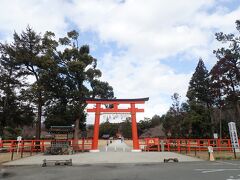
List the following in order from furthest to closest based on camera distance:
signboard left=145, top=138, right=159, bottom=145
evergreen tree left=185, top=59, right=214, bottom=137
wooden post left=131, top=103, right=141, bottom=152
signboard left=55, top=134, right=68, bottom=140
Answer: evergreen tree left=185, top=59, right=214, bottom=137, signboard left=145, top=138, right=159, bottom=145, wooden post left=131, top=103, right=141, bottom=152, signboard left=55, top=134, right=68, bottom=140

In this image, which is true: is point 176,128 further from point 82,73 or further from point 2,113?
→ point 2,113

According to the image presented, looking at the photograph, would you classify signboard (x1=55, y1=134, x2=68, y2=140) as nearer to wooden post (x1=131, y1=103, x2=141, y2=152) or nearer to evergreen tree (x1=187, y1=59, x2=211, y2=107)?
wooden post (x1=131, y1=103, x2=141, y2=152)

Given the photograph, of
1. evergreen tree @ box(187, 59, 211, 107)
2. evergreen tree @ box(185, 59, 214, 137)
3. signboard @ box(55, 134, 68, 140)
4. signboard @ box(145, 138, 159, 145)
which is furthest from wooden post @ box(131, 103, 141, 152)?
evergreen tree @ box(187, 59, 211, 107)

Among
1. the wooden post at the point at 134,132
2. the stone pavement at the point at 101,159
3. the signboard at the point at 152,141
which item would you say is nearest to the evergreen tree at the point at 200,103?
the signboard at the point at 152,141

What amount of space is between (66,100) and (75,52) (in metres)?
5.47

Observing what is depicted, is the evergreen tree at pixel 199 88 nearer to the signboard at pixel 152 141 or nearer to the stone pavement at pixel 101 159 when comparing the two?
the signboard at pixel 152 141

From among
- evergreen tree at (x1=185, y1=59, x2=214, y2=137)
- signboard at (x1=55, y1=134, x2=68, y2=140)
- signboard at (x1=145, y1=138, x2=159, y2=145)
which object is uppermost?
evergreen tree at (x1=185, y1=59, x2=214, y2=137)

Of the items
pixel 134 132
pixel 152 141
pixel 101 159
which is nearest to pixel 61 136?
pixel 101 159

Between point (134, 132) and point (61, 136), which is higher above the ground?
point (134, 132)

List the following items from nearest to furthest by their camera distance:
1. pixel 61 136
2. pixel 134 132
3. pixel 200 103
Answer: pixel 61 136 → pixel 134 132 → pixel 200 103

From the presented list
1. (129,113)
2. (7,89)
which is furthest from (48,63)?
(129,113)

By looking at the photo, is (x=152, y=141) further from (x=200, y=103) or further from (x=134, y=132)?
(x=200, y=103)

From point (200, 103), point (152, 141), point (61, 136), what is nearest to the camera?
point (61, 136)

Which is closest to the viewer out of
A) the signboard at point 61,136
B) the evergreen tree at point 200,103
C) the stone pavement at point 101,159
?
the stone pavement at point 101,159
